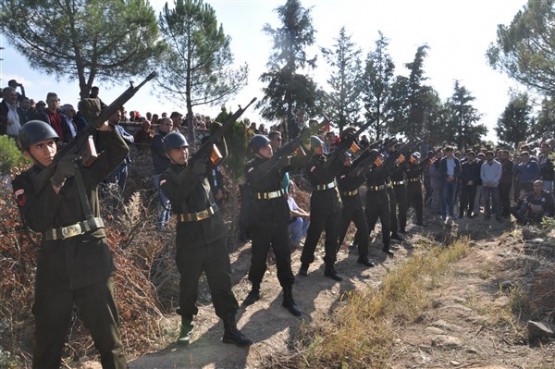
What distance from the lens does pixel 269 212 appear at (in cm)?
561

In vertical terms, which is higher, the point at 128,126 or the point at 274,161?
the point at 128,126

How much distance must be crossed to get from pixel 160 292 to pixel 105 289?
2.80 m

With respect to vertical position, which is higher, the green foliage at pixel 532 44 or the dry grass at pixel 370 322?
the green foliage at pixel 532 44

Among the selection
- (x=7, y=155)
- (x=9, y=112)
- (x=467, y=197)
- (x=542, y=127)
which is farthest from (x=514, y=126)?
(x=7, y=155)

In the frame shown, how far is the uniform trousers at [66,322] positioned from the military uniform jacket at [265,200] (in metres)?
2.62

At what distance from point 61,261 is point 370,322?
3.56 metres

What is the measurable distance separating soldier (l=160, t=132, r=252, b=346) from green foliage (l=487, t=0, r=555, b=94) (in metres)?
19.2

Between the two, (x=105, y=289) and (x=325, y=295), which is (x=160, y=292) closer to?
(x=325, y=295)

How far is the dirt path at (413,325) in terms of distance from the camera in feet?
15.0

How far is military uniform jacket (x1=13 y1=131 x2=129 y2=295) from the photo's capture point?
3111 mm

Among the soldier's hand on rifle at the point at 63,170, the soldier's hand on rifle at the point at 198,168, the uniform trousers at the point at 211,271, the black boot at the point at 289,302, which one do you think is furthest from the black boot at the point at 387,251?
the soldier's hand on rifle at the point at 63,170

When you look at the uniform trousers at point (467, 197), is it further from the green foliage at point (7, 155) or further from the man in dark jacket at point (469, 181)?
the green foliage at point (7, 155)

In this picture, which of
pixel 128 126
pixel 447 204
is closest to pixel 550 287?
pixel 447 204

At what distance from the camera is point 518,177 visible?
483 inches
